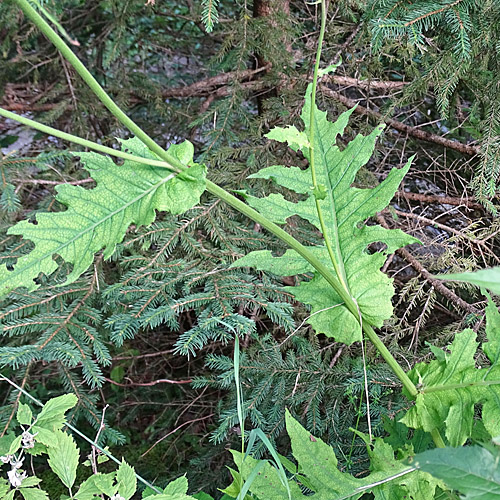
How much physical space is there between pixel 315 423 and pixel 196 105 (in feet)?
4.95

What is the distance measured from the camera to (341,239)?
0.97 meters

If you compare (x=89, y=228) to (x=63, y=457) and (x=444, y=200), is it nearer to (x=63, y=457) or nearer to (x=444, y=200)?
(x=63, y=457)

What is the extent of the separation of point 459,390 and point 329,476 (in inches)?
11.4

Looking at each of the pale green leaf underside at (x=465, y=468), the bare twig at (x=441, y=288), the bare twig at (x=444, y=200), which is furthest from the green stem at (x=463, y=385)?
the bare twig at (x=444, y=200)

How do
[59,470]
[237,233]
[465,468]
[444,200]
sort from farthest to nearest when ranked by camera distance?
1. [444,200]
2. [237,233]
3. [59,470]
4. [465,468]

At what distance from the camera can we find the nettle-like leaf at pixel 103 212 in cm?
78

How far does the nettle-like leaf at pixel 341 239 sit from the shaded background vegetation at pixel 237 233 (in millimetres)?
177

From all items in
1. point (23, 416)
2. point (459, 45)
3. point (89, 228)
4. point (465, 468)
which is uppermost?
point (459, 45)

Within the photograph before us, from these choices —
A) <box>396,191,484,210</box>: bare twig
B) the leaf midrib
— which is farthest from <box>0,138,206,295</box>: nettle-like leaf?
<box>396,191,484,210</box>: bare twig

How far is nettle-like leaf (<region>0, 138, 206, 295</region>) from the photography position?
2.57 ft

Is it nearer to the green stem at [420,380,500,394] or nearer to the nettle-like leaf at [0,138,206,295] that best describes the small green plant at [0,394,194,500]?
the nettle-like leaf at [0,138,206,295]

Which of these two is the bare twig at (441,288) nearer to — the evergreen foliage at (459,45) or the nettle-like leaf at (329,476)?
the evergreen foliage at (459,45)

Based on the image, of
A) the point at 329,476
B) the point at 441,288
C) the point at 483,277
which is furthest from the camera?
the point at 441,288

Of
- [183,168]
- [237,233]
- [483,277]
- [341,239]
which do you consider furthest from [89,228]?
[237,233]
